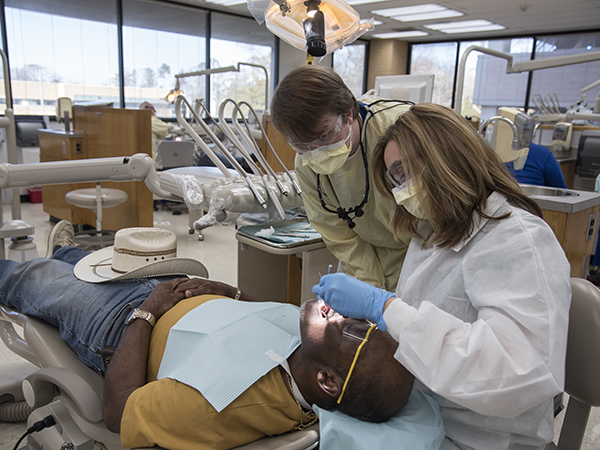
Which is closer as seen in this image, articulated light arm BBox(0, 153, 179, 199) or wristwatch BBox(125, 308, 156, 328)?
wristwatch BBox(125, 308, 156, 328)

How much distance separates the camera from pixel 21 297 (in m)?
1.48

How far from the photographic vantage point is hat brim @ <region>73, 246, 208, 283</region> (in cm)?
145

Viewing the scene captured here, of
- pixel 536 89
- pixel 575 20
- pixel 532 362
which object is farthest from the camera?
pixel 536 89

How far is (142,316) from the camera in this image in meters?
1.25

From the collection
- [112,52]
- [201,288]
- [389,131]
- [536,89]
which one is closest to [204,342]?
[201,288]

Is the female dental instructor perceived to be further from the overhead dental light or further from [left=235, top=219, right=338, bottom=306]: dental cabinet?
[left=235, top=219, right=338, bottom=306]: dental cabinet

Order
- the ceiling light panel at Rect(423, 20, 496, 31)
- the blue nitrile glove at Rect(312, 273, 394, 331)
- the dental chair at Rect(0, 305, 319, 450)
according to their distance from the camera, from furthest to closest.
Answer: the ceiling light panel at Rect(423, 20, 496, 31) → the dental chair at Rect(0, 305, 319, 450) → the blue nitrile glove at Rect(312, 273, 394, 331)

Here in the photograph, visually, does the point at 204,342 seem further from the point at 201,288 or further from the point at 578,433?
the point at 578,433

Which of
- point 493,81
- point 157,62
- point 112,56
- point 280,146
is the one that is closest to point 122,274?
point 280,146

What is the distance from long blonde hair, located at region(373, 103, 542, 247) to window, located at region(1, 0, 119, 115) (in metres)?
6.63

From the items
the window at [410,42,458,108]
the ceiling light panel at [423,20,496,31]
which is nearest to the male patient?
the ceiling light panel at [423,20,496,31]

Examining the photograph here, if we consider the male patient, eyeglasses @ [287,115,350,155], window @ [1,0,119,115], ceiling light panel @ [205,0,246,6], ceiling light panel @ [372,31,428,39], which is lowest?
the male patient

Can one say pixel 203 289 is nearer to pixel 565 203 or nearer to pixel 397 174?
pixel 397 174

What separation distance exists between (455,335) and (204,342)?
594mm
